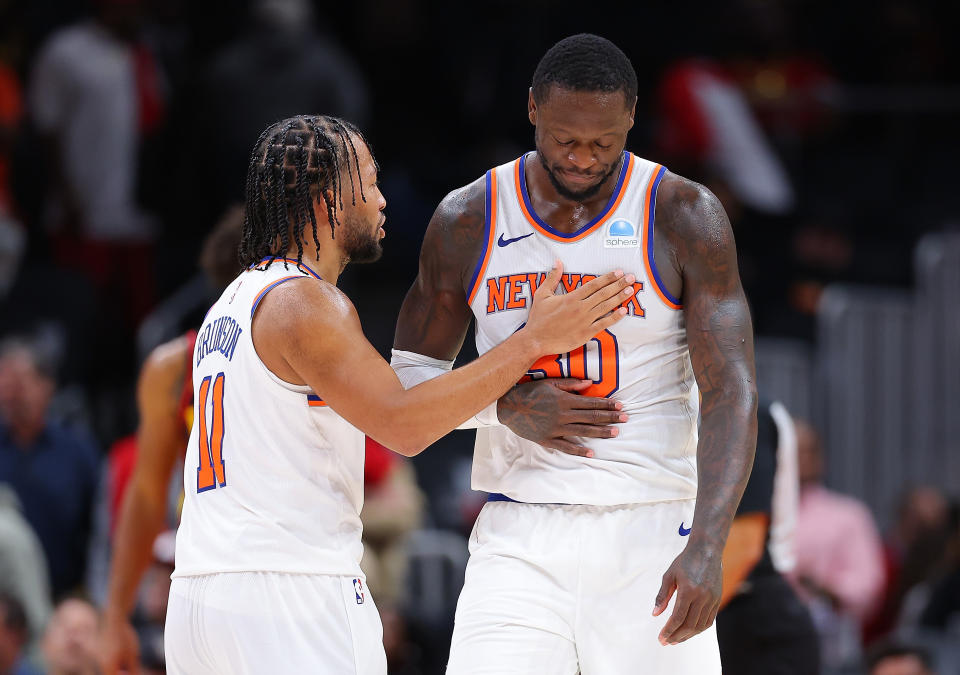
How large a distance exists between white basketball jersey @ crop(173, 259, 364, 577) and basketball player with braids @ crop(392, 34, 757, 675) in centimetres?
46

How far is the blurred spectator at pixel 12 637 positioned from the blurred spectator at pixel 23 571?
0.16 metres

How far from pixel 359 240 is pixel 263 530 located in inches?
32.2

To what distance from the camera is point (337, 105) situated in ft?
29.7

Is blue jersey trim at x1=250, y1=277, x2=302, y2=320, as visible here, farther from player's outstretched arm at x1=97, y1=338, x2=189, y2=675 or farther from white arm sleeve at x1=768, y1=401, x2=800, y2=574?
white arm sleeve at x1=768, y1=401, x2=800, y2=574

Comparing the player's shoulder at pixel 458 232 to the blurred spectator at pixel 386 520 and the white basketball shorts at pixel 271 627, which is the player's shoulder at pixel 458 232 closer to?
the white basketball shorts at pixel 271 627

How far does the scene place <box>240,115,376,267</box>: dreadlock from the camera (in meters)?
4.03

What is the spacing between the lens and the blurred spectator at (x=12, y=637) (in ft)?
21.6

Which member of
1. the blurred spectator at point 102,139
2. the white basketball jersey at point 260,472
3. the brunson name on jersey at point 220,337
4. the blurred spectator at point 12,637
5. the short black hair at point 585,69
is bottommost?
the blurred spectator at point 12,637

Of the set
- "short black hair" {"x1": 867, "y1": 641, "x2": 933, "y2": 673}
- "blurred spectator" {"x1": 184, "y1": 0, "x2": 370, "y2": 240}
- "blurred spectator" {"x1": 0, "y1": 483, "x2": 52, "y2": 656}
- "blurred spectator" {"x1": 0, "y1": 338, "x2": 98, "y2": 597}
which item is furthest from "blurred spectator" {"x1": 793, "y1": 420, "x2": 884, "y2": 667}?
"blurred spectator" {"x1": 0, "y1": 483, "x2": 52, "y2": 656}

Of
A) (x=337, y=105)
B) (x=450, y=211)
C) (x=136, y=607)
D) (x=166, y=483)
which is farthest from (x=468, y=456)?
(x=450, y=211)

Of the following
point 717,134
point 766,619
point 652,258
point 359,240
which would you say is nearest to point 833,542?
point 717,134

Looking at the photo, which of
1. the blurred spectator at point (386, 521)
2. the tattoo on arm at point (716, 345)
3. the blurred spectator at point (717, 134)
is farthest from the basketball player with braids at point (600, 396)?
the blurred spectator at point (717, 134)

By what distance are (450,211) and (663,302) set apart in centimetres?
66

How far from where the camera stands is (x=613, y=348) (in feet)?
13.6
